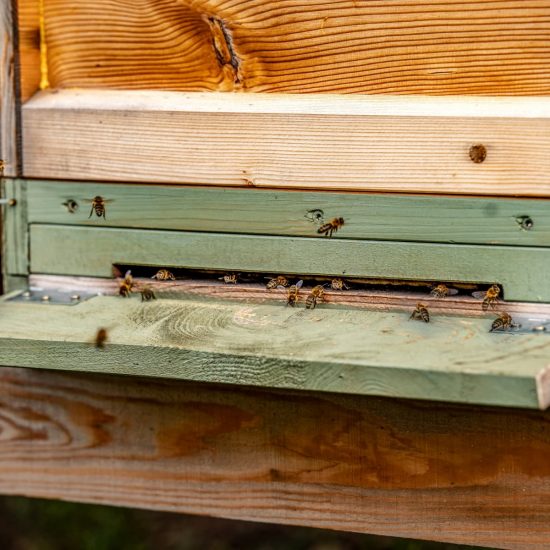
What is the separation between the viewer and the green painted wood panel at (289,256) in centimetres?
276

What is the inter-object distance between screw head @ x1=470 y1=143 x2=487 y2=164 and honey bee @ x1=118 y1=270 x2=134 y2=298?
1213 mm

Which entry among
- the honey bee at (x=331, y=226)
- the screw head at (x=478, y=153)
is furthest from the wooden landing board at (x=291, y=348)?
the screw head at (x=478, y=153)

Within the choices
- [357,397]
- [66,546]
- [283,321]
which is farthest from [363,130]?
[66,546]

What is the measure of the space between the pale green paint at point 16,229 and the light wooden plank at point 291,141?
0.29 feet

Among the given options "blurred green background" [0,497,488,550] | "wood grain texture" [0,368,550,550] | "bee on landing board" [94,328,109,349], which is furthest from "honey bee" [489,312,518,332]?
"blurred green background" [0,497,488,550]

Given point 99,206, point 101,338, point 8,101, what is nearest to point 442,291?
point 101,338

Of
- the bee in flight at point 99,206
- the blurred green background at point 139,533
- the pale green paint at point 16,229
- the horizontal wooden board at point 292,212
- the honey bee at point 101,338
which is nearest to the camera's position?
the honey bee at point 101,338

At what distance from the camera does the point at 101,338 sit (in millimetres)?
2539

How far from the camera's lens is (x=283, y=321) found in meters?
2.66

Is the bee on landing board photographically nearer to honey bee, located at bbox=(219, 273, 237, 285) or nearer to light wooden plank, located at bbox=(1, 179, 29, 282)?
honey bee, located at bbox=(219, 273, 237, 285)

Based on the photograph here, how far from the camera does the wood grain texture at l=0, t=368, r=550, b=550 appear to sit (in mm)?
2855

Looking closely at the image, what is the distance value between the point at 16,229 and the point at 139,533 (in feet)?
14.6

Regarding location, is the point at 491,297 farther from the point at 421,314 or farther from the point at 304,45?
the point at 304,45

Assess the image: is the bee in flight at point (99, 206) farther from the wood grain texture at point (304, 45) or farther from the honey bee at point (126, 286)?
the wood grain texture at point (304, 45)
